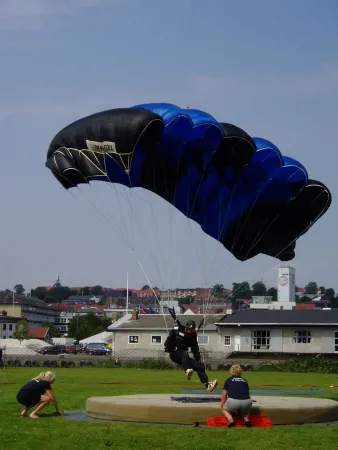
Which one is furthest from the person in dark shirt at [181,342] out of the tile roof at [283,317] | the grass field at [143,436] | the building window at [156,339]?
the building window at [156,339]

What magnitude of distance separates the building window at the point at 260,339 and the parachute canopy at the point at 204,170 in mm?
37557

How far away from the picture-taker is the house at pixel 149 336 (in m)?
64.7

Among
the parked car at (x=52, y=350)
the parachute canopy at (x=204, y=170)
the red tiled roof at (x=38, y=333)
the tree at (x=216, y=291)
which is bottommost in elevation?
the parked car at (x=52, y=350)

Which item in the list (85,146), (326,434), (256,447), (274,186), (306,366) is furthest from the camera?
(306,366)

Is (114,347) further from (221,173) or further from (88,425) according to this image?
(88,425)

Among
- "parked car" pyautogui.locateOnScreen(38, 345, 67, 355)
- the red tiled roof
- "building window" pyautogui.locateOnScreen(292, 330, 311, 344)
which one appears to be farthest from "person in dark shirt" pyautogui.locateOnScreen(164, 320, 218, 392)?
the red tiled roof

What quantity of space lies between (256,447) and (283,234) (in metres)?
13.0

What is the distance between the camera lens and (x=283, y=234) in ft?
82.7

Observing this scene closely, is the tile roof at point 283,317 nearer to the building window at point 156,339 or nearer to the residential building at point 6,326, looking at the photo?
the building window at point 156,339

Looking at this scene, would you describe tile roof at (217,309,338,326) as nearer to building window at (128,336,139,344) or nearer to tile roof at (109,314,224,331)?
tile roof at (109,314,224,331)

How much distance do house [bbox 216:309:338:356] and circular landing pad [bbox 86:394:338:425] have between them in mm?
45736

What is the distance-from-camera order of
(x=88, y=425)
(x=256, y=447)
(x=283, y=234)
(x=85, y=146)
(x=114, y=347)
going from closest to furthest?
(x=256, y=447) < (x=88, y=425) < (x=85, y=146) < (x=283, y=234) < (x=114, y=347)

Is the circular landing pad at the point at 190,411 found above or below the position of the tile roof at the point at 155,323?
below

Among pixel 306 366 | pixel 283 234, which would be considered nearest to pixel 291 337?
pixel 306 366
